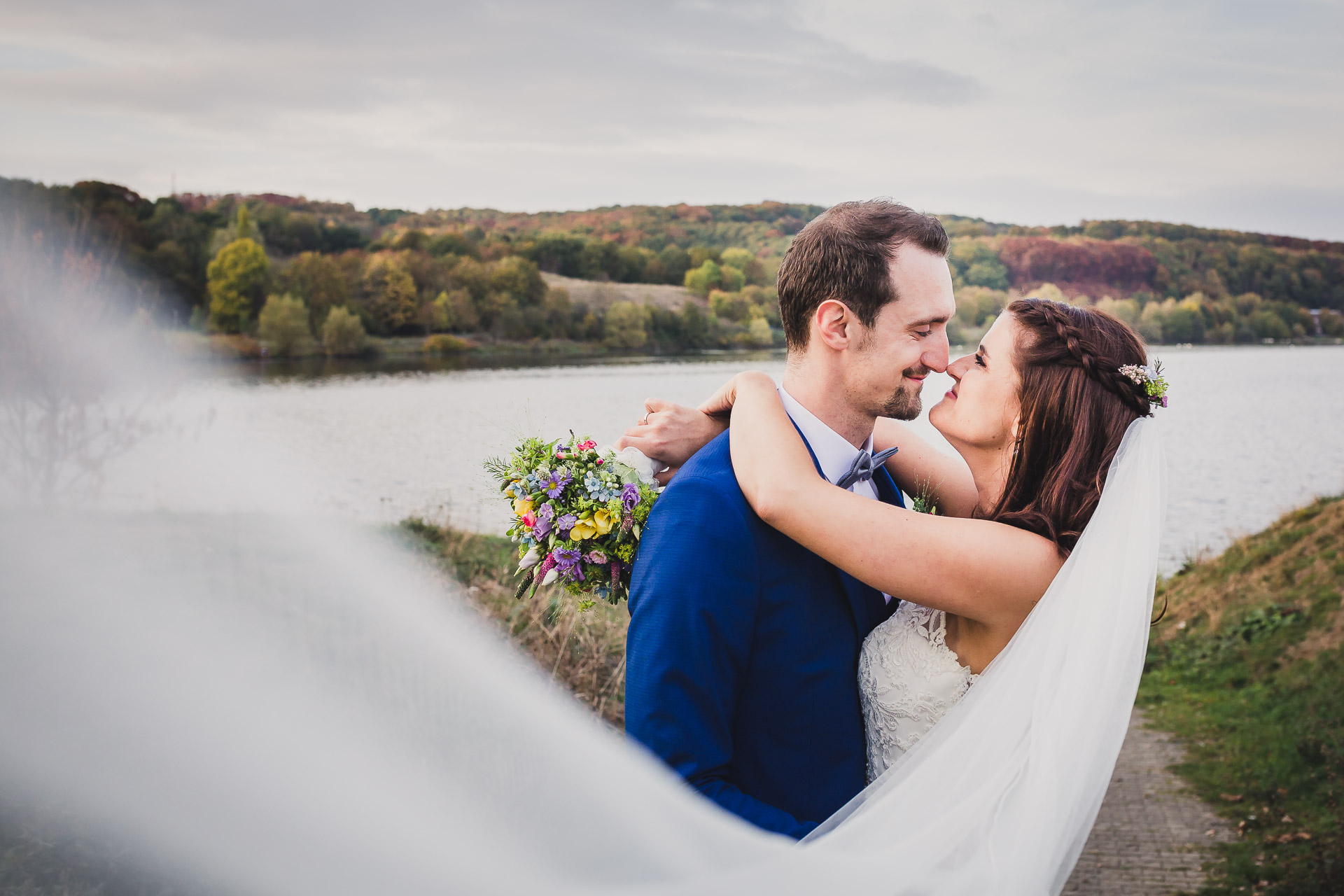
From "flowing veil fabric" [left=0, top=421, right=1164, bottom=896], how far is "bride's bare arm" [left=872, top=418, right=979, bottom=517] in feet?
4.97

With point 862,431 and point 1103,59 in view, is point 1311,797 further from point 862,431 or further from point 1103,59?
point 1103,59

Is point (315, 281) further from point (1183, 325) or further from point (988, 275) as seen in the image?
point (1183, 325)

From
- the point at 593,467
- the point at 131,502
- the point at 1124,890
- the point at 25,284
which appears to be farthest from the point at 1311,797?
the point at 25,284

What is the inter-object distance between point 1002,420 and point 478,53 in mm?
43911

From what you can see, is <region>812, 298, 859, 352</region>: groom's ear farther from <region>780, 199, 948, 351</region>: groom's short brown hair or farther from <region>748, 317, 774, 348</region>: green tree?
<region>748, 317, 774, 348</region>: green tree

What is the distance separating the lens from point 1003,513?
2.79 metres

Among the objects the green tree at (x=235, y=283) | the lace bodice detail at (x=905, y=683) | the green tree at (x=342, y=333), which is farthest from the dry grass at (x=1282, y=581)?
the green tree at (x=342, y=333)

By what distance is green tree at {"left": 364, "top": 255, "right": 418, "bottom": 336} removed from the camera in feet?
152

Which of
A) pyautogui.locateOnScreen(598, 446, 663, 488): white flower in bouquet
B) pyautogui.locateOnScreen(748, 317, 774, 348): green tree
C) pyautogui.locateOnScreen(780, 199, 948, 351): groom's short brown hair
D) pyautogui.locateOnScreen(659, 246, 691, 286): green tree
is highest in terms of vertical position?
pyautogui.locateOnScreen(659, 246, 691, 286): green tree

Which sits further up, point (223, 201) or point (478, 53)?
point (478, 53)

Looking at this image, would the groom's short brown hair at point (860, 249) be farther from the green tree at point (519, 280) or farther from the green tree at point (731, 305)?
the green tree at point (519, 280)

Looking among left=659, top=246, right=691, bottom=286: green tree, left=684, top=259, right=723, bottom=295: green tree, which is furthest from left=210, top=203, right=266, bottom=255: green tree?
left=684, top=259, right=723, bottom=295: green tree

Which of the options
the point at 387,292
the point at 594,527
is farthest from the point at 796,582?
the point at 387,292

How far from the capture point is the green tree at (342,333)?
146 feet
